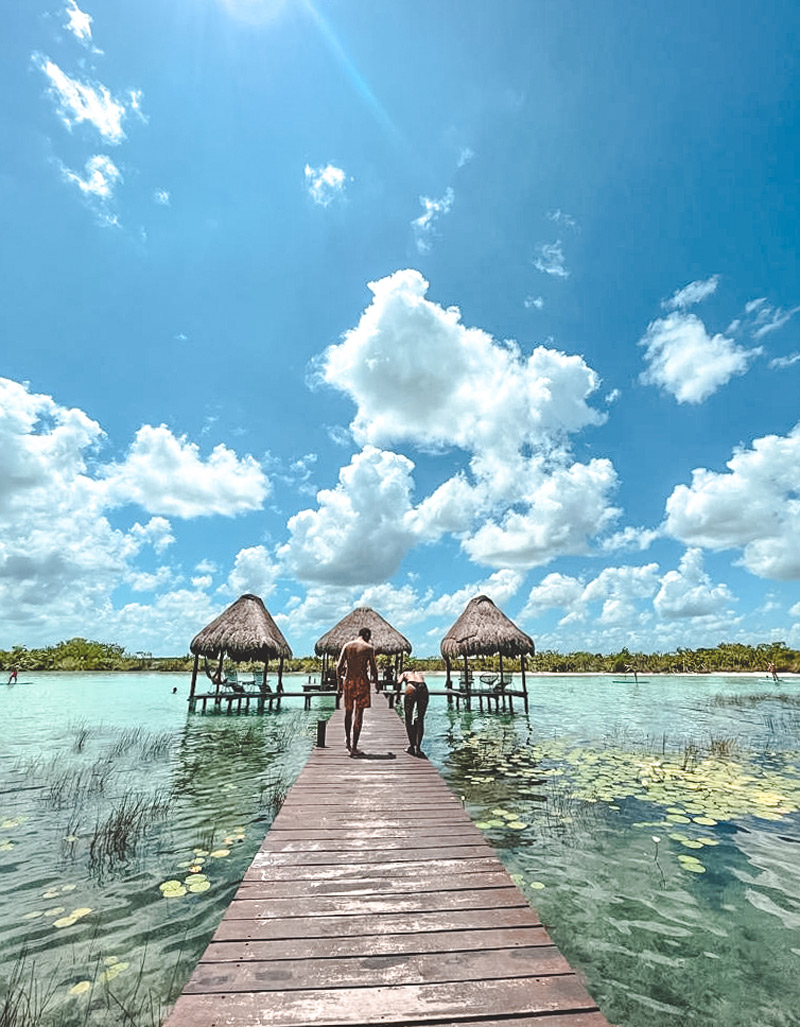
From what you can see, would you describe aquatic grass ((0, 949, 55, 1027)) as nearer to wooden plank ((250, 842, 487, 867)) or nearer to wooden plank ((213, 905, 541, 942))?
wooden plank ((250, 842, 487, 867))

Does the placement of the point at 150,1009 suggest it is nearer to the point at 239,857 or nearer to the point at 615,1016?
the point at 239,857

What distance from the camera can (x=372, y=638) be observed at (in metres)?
26.1

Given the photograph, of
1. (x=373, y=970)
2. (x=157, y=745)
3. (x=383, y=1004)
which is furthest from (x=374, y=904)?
(x=157, y=745)

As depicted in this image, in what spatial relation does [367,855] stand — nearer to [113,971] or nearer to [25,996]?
[113,971]

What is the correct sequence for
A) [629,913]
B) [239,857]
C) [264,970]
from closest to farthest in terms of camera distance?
[264,970] < [629,913] < [239,857]

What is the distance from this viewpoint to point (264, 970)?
2.68m

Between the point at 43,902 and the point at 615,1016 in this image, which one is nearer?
the point at 615,1016

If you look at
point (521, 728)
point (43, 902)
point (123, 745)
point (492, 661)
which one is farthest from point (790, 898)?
point (492, 661)

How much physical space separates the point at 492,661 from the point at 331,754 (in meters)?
62.9

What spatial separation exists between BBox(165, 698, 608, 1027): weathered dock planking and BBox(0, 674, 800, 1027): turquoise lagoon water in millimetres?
1402

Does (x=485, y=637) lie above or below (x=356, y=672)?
above

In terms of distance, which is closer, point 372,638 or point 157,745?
point 157,745

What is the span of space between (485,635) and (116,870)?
18.2 m

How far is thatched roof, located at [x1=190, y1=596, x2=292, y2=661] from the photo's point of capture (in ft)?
73.6
